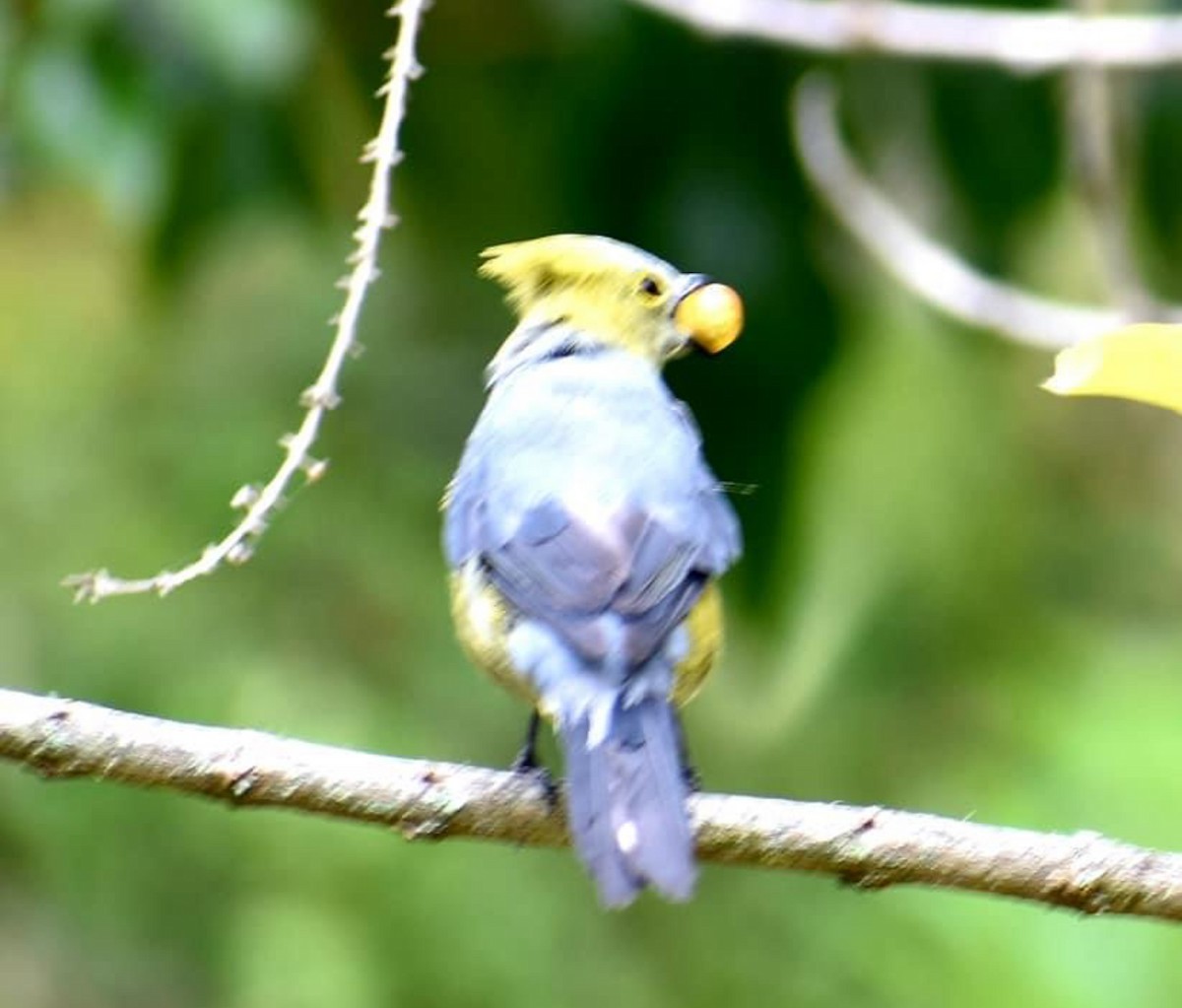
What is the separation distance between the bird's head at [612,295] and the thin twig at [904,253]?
0.92 metres

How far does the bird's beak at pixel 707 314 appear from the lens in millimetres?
3309

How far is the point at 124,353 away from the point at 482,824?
3287mm

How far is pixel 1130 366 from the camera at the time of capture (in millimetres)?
2197

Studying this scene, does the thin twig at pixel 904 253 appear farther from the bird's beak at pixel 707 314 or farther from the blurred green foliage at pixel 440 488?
the bird's beak at pixel 707 314

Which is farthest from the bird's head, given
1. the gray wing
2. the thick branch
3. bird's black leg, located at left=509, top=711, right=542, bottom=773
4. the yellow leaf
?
the yellow leaf

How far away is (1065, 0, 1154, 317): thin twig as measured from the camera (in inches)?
158

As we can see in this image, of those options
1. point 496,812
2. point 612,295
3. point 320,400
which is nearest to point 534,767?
point 496,812

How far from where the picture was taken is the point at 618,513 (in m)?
2.92

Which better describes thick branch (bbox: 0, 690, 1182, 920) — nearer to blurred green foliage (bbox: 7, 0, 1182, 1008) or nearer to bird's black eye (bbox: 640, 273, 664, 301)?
bird's black eye (bbox: 640, 273, 664, 301)

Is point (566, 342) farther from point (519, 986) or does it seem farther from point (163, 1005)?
point (163, 1005)

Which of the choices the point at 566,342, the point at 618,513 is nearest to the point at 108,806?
the point at 566,342

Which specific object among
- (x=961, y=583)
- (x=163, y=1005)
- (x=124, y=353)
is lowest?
(x=163, y=1005)

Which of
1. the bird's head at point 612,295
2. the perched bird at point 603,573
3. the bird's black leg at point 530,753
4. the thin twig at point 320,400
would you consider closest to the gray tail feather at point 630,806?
the perched bird at point 603,573

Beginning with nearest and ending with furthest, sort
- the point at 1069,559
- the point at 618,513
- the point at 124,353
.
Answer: the point at 618,513 < the point at 124,353 < the point at 1069,559
